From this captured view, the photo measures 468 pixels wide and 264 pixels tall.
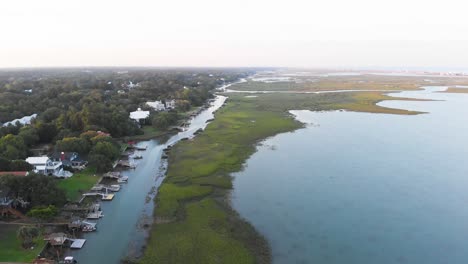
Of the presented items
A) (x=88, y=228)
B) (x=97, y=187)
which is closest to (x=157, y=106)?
(x=97, y=187)

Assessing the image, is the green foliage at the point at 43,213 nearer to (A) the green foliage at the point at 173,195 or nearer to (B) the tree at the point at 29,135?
(A) the green foliage at the point at 173,195

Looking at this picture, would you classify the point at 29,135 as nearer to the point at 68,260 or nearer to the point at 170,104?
the point at 68,260

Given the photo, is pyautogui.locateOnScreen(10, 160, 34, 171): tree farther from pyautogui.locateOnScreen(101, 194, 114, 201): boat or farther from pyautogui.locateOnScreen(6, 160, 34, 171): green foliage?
pyautogui.locateOnScreen(101, 194, 114, 201): boat

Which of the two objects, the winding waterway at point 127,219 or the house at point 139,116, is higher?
the house at point 139,116

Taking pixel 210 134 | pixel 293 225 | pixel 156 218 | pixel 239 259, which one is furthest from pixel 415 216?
pixel 210 134

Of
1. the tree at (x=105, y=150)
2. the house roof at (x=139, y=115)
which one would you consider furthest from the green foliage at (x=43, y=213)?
the house roof at (x=139, y=115)

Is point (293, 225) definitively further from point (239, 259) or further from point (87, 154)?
point (87, 154)
